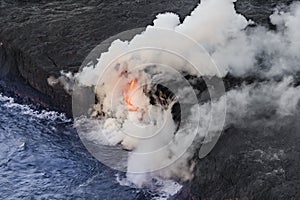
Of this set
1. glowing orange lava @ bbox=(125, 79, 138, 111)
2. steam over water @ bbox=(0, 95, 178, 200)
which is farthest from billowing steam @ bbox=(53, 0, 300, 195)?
steam over water @ bbox=(0, 95, 178, 200)

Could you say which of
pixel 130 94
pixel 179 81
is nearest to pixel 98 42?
pixel 130 94

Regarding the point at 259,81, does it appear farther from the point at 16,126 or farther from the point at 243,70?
the point at 16,126

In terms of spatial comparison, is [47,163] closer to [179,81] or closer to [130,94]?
[130,94]

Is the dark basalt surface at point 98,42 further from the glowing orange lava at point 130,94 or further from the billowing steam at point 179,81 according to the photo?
the glowing orange lava at point 130,94

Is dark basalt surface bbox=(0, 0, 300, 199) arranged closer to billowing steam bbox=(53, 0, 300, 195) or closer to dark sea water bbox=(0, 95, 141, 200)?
billowing steam bbox=(53, 0, 300, 195)

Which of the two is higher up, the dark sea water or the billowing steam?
the billowing steam

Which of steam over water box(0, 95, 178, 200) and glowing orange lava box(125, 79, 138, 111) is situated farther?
glowing orange lava box(125, 79, 138, 111)

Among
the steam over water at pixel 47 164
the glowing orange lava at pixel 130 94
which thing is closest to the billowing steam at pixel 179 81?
the glowing orange lava at pixel 130 94
